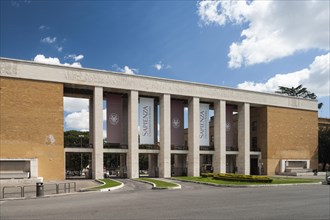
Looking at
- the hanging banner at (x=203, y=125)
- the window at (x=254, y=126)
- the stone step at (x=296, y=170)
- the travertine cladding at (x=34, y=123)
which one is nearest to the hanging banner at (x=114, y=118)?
the travertine cladding at (x=34, y=123)

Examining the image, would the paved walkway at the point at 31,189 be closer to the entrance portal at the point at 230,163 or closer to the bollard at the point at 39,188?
the bollard at the point at 39,188

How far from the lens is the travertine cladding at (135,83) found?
37.8m

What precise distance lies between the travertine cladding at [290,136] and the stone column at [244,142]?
3609 millimetres

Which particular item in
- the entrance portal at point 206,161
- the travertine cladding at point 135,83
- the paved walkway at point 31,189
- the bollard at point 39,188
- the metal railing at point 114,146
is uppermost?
the travertine cladding at point 135,83

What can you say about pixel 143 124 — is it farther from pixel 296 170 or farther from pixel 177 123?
pixel 296 170

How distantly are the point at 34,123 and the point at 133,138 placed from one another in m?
12.0

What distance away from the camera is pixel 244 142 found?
174ft

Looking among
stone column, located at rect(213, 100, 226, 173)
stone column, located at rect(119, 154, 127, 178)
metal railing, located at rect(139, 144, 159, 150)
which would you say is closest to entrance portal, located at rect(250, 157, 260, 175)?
stone column, located at rect(213, 100, 226, 173)

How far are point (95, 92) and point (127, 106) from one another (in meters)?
6.99

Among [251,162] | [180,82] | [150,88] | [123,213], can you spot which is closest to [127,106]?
[150,88]

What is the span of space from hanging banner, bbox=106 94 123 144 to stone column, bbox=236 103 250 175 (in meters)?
19.1

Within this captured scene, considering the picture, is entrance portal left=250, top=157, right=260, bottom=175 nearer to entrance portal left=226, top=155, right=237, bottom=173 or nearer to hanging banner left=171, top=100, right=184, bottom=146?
entrance portal left=226, top=155, right=237, bottom=173

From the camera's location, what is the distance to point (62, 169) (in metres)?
39.0

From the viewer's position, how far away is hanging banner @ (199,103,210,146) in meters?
50.2
